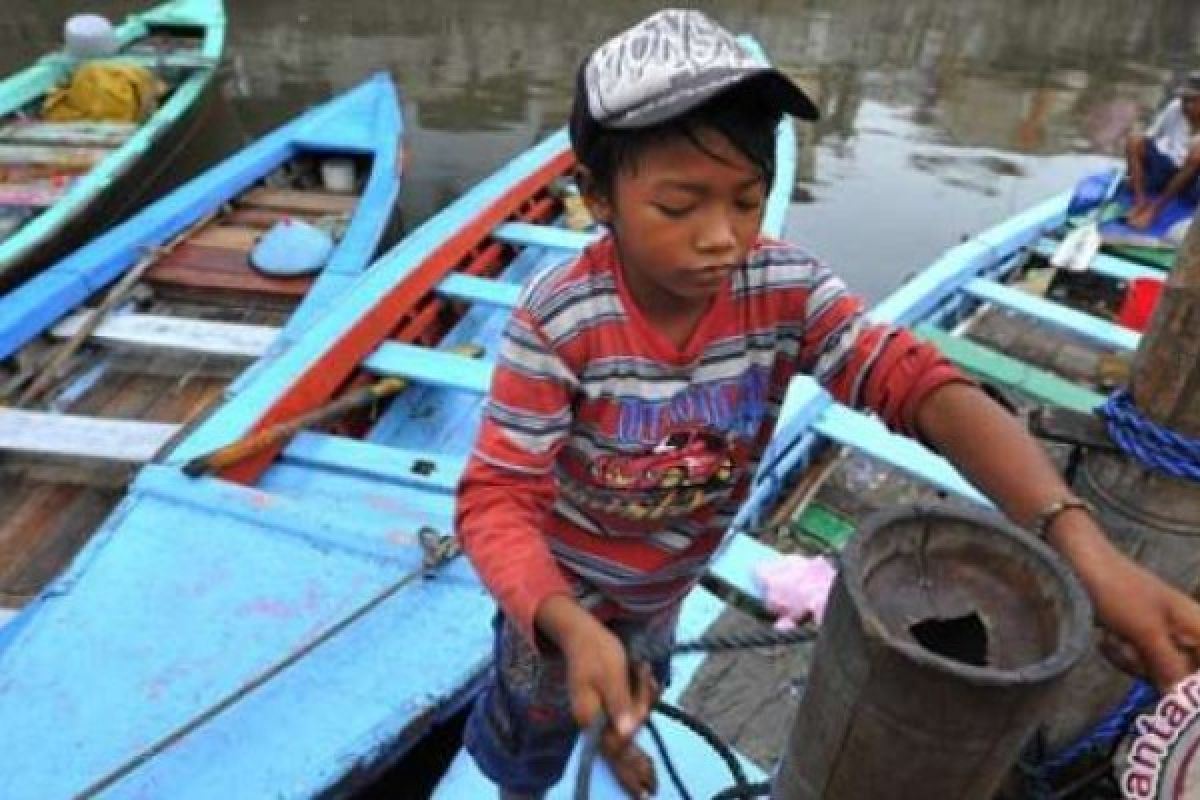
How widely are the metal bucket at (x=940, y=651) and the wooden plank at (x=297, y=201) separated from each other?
17.1 feet

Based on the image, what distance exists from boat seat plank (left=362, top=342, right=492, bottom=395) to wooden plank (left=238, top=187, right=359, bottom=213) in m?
2.04

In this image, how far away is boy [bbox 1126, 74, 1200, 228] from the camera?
17.2ft

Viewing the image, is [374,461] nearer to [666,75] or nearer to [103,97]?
[666,75]

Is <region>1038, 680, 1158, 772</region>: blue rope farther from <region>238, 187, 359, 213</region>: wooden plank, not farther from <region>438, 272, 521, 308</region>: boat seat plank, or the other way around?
<region>238, 187, 359, 213</region>: wooden plank

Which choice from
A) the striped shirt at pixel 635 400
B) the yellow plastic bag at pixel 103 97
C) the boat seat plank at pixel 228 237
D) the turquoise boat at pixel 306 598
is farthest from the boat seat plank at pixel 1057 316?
the yellow plastic bag at pixel 103 97

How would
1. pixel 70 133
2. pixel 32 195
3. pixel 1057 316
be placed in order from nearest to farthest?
1. pixel 1057 316
2. pixel 32 195
3. pixel 70 133

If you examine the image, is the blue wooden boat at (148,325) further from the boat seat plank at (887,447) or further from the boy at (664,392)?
the boy at (664,392)

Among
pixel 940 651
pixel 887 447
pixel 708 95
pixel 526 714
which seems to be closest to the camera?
pixel 940 651

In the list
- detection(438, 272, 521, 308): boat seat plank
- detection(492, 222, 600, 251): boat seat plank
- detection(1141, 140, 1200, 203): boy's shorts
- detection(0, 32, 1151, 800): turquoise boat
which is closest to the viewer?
detection(0, 32, 1151, 800): turquoise boat

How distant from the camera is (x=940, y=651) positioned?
891mm

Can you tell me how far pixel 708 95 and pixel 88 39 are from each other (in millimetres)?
7332

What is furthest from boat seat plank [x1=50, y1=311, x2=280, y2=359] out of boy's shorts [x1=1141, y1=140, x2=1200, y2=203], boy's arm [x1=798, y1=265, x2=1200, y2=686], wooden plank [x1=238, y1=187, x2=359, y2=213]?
boy's shorts [x1=1141, y1=140, x2=1200, y2=203]

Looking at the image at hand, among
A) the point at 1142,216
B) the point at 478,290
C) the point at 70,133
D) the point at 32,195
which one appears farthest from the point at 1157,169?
the point at 70,133

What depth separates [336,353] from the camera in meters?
3.76
